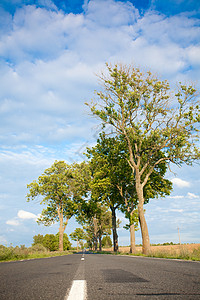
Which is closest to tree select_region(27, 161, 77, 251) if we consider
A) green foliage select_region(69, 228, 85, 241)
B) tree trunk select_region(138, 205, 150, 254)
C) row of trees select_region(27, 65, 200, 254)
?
row of trees select_region(27, 65, 200, 254)

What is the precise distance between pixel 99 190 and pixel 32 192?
53.9 ft

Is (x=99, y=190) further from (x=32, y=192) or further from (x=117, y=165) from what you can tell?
(x=32, y=192)

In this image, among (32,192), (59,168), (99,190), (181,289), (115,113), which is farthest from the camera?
(59,168)

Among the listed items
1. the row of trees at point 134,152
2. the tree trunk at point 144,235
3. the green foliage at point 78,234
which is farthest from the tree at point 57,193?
the green foliage at point 78,234

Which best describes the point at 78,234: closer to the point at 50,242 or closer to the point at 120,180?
the point at 50,242

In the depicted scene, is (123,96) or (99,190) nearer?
(123,96)

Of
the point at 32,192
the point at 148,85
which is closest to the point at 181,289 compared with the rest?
the point at 148,85

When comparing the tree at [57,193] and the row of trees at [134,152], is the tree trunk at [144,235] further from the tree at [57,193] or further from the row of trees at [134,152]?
the tree at [57,193]

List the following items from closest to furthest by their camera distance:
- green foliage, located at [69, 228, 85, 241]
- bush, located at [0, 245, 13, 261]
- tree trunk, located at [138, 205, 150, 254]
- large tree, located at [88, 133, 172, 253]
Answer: bush, located at [0, 245, 13, 261], tree trunk, located at [138, 205, 150, 254], large tree, located at [88, 133, 172, 253], green foliage, located at [69, 228, 85, 241]

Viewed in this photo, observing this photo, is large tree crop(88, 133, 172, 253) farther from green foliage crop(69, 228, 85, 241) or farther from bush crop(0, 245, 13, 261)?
green foliage crop(69, 228, 85, 241)

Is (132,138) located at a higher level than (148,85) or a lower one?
lower

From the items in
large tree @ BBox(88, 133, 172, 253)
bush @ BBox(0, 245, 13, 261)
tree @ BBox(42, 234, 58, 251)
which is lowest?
tree @ BBox(42, 234, 58, 251)

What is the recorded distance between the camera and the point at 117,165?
1111 inches

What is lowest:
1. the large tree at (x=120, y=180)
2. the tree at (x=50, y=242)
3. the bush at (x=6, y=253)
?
the tree at (x=50, y=242)
